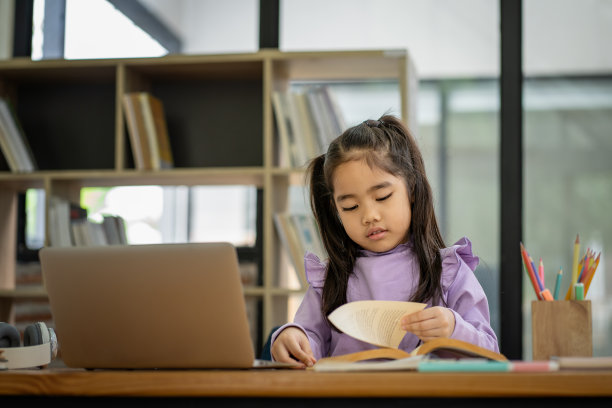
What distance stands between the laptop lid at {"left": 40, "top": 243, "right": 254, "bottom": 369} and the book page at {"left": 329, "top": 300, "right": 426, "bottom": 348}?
152 millimetres

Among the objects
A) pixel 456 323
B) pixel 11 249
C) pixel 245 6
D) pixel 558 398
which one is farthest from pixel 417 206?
pixel 11 249

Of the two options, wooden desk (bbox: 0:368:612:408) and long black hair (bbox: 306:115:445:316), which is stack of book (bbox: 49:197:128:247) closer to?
long black hair (bbox: 306:115:445:316)

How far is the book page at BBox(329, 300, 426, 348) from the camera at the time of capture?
1037 millimetres

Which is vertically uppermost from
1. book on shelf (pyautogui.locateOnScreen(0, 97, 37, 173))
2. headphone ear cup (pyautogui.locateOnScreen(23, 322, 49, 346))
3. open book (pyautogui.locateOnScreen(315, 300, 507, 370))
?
book on shelf (pyautogui.locateOnScreen(0, 97, 37, 173))

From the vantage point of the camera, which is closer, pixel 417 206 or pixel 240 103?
pixel 417 206

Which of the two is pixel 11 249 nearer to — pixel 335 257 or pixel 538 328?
pixel 335 257

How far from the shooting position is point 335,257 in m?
1.54

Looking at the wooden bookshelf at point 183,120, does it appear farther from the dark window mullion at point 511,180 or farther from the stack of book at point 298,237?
the dark window mullion at point 511,180

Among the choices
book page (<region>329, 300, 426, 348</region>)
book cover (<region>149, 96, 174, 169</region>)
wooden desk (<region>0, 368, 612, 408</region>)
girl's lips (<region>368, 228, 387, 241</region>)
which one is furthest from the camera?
book cover (<region>149, 96, 174, 169</region>)

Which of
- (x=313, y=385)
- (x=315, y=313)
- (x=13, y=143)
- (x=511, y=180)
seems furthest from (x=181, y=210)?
(x=313, y=385)

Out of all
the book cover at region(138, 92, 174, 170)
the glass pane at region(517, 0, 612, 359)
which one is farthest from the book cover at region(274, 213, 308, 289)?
the glass pane at region(517, 0, 612, 359)

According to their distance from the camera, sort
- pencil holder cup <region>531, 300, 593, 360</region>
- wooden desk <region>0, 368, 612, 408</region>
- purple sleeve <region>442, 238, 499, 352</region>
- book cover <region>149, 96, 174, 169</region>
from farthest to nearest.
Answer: book cover <region>149, 96, 174, 169</region> → purple sleeve <region>442, 238, 499, 352</region> → pencil holder cup <region>531, 300, 593, 360</region> → wooden desk <region>0, 368, 612, 408</region>

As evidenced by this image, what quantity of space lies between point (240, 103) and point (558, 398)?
2348 millimetres

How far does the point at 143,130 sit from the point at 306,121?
604 mm
